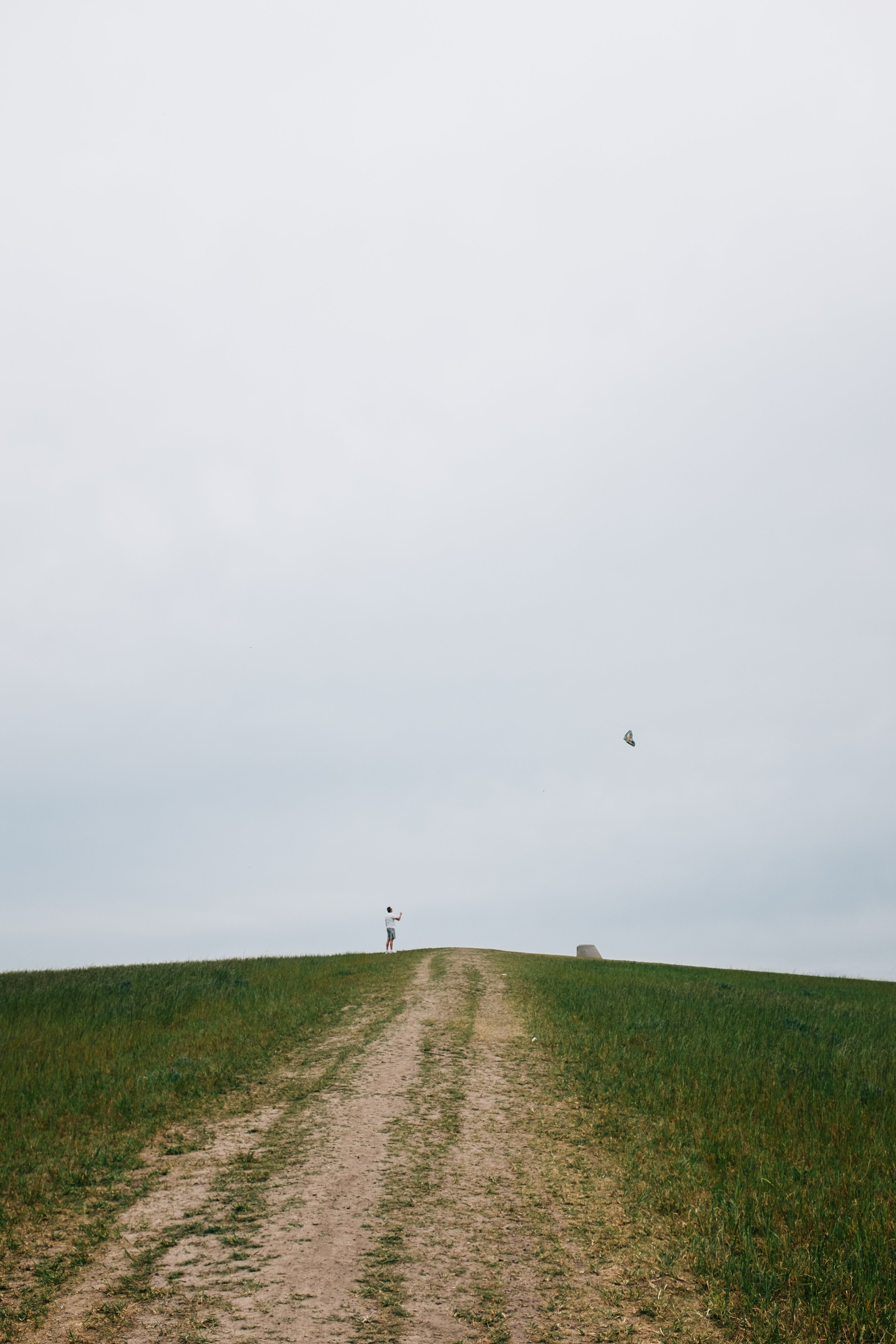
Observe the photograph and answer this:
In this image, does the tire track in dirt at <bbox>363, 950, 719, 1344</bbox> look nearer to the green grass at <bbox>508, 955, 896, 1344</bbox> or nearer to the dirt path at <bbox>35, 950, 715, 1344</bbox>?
the dirt path at <bbox>35, 950, 715, 1344</bbox>

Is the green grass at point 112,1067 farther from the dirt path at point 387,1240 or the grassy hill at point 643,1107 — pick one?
the dirt path at point 387,1240

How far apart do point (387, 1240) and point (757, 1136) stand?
539 cm

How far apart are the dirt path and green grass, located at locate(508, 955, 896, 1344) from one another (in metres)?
0.56

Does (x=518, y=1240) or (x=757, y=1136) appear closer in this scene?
(x=518, y=1240)

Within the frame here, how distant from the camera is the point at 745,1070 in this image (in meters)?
13.4

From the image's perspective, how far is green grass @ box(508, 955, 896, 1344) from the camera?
6359 mm

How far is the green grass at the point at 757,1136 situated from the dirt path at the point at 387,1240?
555 mm

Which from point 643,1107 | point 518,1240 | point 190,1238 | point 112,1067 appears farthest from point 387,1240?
point 112,1067

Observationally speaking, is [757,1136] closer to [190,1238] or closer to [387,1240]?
[387,1240]

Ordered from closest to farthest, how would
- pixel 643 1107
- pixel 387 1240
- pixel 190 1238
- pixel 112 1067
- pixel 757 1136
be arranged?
pixel 387 1240, pixel 190 1238, pixel 757 1136, pixel 643 1107, pixel 112 1067

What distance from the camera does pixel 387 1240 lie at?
22.9 feet

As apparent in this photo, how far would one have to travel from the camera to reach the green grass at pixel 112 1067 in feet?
25.9

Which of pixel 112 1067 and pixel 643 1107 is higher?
pixel 643 1107

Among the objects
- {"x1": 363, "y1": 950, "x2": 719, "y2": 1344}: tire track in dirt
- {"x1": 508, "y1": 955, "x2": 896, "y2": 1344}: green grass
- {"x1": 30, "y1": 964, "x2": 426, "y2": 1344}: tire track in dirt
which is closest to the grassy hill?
{"x1": 508, "y1": 955, "x2": 896, "y2": 1344}: green grass
